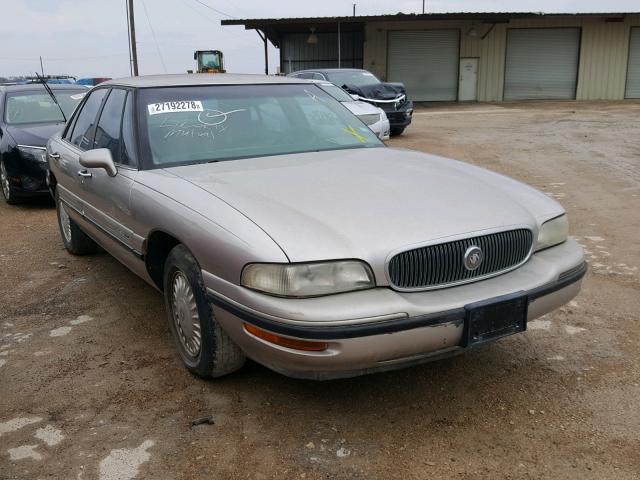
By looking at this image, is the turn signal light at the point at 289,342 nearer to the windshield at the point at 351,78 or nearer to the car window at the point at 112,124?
the car window at the point at 112,124

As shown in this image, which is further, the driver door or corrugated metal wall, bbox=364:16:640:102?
corrugated metal wall, bbox=364:16:640:102

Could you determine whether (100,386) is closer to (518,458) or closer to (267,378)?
(267,378)

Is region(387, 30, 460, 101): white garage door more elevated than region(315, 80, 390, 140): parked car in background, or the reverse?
region(387, 30, 460, 101): white garage door

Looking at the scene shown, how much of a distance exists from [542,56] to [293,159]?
2732 cm

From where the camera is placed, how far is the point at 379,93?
46.5ft

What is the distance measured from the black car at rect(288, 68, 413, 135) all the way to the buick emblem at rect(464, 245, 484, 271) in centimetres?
1126

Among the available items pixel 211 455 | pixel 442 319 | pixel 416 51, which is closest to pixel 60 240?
pixel 211 455

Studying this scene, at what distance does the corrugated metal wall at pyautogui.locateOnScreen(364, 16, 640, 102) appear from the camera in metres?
27.4

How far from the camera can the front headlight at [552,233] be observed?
3139mm

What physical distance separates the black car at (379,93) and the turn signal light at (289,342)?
11.6 metres

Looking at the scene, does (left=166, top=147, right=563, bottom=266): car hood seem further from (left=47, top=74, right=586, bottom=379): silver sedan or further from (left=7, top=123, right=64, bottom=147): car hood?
(left=7, top=123, right=64, bottom=147): car hood

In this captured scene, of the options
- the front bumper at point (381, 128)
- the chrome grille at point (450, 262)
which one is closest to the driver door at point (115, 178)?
the chrome grille at point (450, 262)

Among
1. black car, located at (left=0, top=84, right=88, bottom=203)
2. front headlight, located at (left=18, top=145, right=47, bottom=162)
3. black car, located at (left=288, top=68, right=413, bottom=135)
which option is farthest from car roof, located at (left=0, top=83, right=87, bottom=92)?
black car, located at (left=288, top=68, right=413, bottom=135)

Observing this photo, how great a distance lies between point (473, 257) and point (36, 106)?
7.65m
